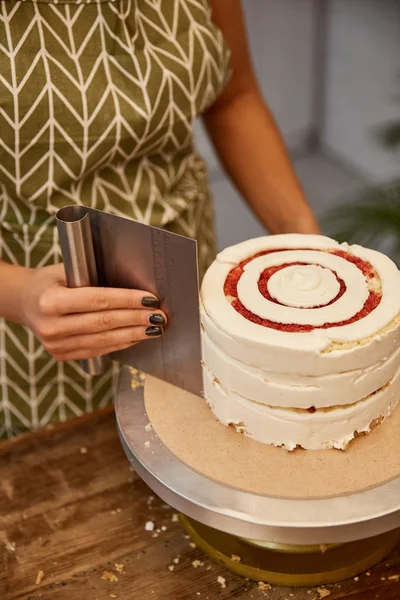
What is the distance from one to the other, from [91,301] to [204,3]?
64 cm

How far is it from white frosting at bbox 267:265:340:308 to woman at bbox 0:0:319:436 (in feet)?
0.53

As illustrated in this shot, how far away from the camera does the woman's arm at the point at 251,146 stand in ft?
4.39

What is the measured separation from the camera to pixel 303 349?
79cm

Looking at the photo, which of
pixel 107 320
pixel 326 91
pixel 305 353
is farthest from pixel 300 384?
pixel 326 91

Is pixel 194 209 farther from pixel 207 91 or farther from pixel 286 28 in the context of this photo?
pixel 286 28

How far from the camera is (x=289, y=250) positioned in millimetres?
992

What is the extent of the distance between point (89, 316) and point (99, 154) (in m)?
0.34

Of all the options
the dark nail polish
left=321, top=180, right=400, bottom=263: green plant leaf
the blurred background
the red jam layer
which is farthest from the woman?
the blurred background

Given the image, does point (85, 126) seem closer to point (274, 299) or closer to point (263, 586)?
point (274, 299)

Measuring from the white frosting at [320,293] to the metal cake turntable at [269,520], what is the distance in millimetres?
187

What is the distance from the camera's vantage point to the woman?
0.96m

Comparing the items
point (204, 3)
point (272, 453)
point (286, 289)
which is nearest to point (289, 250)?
point (286, 289)

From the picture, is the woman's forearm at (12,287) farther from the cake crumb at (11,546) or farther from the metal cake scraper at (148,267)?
the cake crumb at (11,546)

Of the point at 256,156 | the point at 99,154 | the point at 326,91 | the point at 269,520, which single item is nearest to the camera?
the point at 269,520
